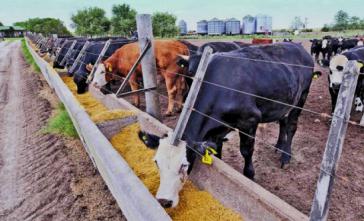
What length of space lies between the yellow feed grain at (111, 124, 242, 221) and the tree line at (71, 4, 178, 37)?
47863 mm

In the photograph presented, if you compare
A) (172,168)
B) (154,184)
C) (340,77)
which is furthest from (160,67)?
(172,168)

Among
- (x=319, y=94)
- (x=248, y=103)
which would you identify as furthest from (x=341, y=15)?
(x=248, y=103)

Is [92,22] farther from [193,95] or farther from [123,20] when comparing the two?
[193,95]

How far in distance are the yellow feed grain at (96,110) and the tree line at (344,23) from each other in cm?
7862

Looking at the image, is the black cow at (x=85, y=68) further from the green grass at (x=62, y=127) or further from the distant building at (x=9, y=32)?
the distant building at (x=9, y=32)

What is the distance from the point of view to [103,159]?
2.76m

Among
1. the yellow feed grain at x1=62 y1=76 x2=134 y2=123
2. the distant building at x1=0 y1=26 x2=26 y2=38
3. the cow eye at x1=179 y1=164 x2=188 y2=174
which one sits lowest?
the distant building at x1=0 y1=26 x2=26 y2=38

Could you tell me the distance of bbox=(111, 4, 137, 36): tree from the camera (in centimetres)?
5419

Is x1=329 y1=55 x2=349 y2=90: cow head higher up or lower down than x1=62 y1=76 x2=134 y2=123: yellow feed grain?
higher up

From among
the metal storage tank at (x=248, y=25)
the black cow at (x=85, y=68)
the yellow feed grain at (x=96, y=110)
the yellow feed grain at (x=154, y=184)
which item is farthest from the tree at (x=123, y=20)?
the yellow feed grain at (x=154, y=184)

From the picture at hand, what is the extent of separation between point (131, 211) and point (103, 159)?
0.77 metres

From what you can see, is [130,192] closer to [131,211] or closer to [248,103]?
[131,211]

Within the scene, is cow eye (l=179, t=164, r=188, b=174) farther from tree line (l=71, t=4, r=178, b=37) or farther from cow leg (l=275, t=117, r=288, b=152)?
tree line (l=71, t=4, r=178, b=37)

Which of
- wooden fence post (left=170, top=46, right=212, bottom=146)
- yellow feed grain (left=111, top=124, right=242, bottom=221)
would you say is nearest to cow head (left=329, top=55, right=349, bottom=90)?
wooden fence post (left=170, top=46, right=212, bottom=146)
